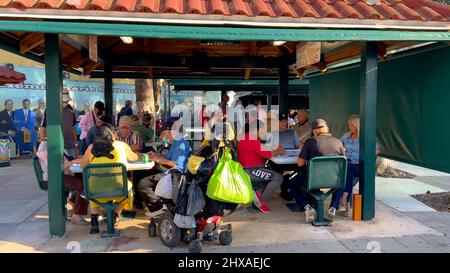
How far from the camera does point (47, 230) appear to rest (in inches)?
200

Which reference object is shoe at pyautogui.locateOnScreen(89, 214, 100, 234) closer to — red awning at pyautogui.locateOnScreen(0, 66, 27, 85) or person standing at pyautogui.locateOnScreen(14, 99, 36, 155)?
red awning at pyautogui.locateOnScreen(0, 66, 27, 85)

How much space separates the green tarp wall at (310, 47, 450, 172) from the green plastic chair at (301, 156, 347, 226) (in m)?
1.38

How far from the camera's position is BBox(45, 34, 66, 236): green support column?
4684mm

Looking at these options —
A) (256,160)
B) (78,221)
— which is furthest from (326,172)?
(78,221)

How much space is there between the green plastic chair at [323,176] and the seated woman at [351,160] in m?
0.45

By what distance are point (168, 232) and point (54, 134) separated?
1.82 m

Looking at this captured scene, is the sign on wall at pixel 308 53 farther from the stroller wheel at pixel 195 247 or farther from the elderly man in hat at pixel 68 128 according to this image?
the elderly man in hat at pixel 68 128

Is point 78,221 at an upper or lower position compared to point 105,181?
lower

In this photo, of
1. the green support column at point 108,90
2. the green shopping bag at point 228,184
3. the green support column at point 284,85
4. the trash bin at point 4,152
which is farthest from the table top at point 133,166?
the trash bin at point 4,152

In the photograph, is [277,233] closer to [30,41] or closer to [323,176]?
[323,176]

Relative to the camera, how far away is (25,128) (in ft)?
42.3

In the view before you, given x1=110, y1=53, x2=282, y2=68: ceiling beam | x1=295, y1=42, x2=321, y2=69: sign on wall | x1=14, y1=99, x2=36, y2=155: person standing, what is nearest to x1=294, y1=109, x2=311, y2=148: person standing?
x1=295, y1=42, x2=321, y2=69: sign on wall
